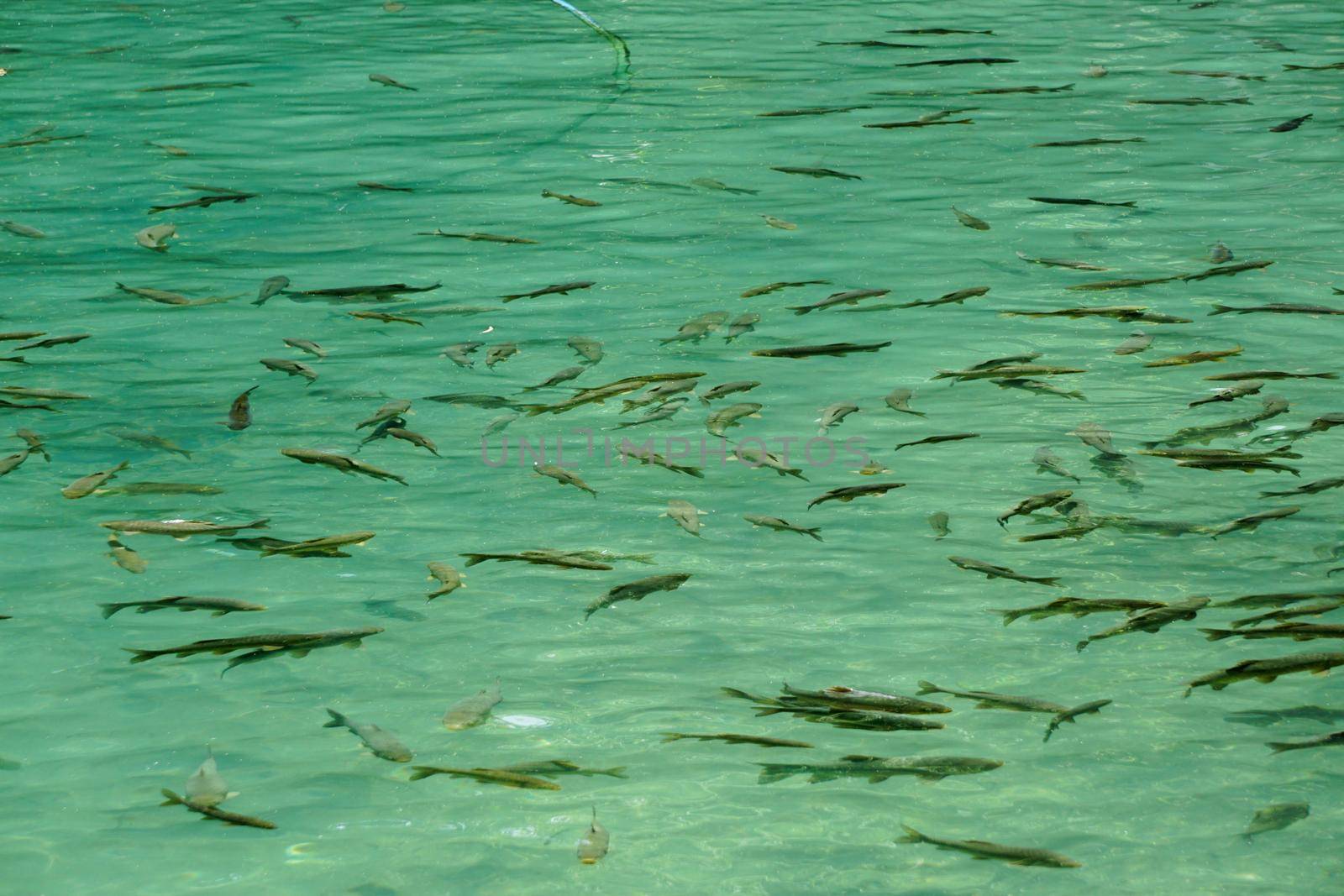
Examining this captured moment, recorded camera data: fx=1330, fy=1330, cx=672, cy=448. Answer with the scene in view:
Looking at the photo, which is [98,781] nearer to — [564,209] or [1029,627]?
[1029,627]

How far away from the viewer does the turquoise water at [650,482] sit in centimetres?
248

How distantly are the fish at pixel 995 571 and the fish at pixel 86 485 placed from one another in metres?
2.35

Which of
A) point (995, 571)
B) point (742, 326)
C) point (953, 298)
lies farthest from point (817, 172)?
point (995, 571)

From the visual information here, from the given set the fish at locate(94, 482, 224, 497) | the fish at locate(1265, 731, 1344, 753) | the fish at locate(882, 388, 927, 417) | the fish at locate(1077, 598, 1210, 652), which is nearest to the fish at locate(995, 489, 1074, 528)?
the fish at locate(1077, 598, 1210, 652)

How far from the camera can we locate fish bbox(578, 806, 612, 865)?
7.84 ft

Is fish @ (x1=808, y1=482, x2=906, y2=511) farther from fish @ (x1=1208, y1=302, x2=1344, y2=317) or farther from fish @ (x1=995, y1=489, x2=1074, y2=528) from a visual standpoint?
fish @ (x1=1208, y1=302, x2=1344, y2=317)

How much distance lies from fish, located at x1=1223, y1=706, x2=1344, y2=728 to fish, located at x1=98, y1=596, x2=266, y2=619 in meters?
2.20

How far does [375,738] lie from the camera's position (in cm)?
272

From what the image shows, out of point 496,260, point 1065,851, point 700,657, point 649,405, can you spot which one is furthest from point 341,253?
point 1065,851

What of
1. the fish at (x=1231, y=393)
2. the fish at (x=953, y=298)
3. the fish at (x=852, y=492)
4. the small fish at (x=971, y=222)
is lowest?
the fish at (x=852, y=492)

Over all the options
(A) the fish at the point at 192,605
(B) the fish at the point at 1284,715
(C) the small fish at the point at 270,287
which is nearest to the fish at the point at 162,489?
(A) the fish at the point at 192,605

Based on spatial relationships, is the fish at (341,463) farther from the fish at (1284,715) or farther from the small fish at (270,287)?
the fish at (1284,715)

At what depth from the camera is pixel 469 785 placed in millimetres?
2574

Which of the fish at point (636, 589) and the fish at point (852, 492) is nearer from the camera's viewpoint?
the fish at point (636, 589)
